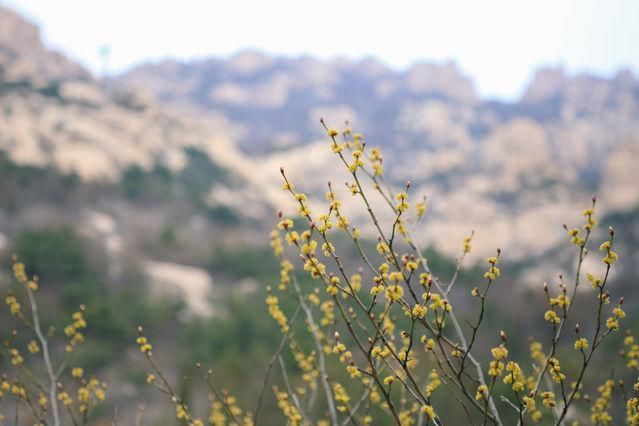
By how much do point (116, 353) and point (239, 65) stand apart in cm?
10340

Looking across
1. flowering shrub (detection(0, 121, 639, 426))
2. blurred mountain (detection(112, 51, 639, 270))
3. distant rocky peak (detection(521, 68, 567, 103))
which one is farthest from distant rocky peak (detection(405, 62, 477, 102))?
flowering shrub (detection(0, 121, 639, 426))

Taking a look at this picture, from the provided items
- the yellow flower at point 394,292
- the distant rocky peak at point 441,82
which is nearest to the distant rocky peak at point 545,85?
the distant rocky peak at point 441,82

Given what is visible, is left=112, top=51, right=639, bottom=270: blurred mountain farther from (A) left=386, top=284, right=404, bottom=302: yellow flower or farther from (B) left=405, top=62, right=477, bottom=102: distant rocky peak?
(A) left=386, top=284, right=404, bottom=302: yellow flower

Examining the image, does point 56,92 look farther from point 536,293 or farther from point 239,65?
point 239,65

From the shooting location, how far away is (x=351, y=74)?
111 metres

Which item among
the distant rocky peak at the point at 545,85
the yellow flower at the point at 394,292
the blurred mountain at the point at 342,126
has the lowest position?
the yellow flower at the point at 394,292

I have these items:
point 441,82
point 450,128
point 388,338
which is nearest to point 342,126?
point 388,338

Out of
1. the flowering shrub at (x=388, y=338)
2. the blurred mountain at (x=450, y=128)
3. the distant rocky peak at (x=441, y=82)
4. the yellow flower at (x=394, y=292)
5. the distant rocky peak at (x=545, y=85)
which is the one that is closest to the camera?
the yellow flower at (x=394, y=292)

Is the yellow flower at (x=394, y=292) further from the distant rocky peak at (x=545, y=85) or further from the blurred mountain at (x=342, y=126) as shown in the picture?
the distant rocky peak at (x=545, y=85)

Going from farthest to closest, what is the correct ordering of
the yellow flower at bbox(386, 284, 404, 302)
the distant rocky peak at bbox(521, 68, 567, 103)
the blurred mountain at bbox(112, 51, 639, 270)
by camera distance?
the distant rocky peak at bbox(521, 68, 567, 103), the blurred mountain at bbox(112, 51, 639, 270), the yellow flower at bbox(386, 284, 404, 302)

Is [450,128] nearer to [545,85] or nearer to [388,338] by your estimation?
[545,85]

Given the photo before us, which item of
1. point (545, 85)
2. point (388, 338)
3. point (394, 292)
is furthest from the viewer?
point (545, 85)

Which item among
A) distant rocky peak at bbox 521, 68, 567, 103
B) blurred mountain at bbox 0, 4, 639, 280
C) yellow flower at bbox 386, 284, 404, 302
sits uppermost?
distant rocky peak at bbox 521, 68, 567, 103

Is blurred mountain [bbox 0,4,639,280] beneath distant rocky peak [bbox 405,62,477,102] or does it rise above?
beneath
